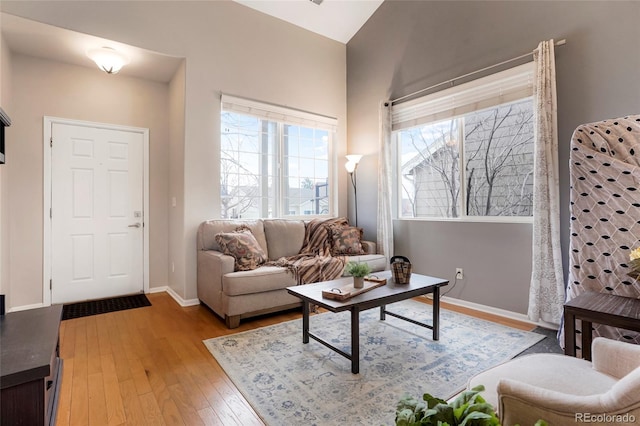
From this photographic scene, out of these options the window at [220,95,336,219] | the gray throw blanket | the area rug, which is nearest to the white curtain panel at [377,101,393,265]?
the gray throw blanket

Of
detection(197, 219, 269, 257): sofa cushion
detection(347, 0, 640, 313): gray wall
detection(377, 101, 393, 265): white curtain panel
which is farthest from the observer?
detection(377, 101, 393, 265): white curtain panel

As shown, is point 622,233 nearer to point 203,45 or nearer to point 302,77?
A: point 302,77

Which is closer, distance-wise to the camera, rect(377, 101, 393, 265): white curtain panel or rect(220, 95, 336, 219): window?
rect(220, 95, 336, 219): window

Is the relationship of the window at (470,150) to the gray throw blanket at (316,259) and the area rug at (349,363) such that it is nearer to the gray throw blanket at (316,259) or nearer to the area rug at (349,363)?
the gray throw blanket at (316,259)

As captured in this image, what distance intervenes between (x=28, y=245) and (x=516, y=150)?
4.99 meters

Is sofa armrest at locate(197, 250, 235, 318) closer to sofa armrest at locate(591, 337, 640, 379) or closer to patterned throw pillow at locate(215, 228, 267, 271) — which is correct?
patterned throw pillow at locate(215, 228, 267, 271)

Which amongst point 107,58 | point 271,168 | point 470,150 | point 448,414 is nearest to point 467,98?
point 470,150

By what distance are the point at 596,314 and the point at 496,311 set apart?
1575mm

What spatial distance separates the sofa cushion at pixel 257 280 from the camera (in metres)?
2.82

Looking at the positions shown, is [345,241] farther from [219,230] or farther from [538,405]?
[538,405]

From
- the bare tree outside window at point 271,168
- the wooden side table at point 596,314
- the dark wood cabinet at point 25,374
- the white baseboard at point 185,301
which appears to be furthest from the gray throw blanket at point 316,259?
the wooden side table at point 596,314

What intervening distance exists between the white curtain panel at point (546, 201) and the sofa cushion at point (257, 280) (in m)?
2.17

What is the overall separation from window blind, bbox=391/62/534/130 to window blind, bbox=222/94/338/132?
1.00 m

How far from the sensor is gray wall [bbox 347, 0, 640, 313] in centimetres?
250
